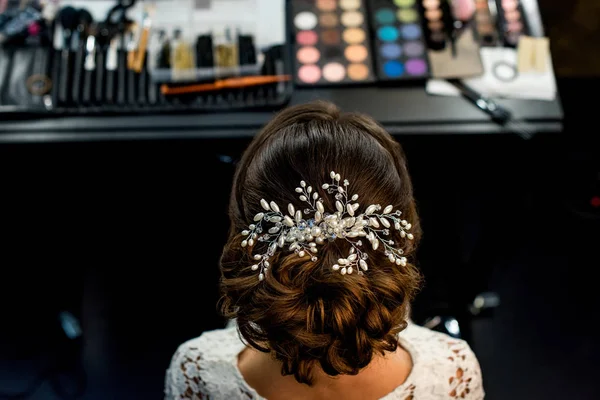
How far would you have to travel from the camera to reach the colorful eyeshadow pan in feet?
4.76

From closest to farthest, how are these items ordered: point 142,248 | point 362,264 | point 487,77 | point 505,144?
1. point 362,264
2. point 487,77
3. point 505,144
4. point 142,248

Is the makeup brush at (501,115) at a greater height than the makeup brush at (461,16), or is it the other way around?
the makeup brush at (461,16)

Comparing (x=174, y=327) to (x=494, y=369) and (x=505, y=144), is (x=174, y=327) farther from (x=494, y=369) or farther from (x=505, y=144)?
(x=505, y=144)

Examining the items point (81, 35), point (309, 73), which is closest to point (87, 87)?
point (81, 35)

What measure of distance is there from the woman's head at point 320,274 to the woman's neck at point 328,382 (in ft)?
0.16

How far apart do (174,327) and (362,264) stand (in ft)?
3.65

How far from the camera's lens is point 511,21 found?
151cm

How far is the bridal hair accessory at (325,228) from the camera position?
78 centimetres

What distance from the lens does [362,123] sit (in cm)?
88

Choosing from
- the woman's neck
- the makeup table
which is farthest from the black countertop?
the woman's neck

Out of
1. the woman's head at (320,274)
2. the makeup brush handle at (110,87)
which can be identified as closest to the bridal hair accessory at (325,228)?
the woman's head at (320,274)

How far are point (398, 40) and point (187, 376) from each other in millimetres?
935

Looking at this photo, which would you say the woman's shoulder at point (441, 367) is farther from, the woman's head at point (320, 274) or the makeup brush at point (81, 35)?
the makeup brush at point (81, 35)

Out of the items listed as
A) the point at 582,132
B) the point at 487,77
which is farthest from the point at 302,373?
the point at 582,132
